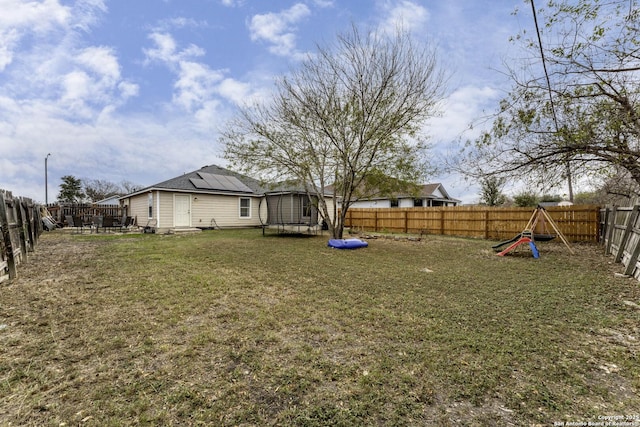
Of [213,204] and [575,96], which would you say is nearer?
[575,96]

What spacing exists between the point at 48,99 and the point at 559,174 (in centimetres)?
1761

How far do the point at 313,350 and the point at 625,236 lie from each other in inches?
313

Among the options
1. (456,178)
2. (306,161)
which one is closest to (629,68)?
(456,178)

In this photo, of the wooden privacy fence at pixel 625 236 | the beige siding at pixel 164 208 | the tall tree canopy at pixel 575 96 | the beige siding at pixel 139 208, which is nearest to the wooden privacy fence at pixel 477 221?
the wooden privacy fence at pixel 625 236

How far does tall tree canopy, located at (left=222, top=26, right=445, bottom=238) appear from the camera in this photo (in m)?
8.80

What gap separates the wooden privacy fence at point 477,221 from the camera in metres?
11.1

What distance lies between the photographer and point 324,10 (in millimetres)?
8578

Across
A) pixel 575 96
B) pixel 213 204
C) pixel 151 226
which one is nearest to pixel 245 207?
pixel 213 204

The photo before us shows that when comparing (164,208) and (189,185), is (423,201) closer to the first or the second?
(189,185)

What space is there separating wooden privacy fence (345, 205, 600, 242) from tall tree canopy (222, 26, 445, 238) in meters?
5.69

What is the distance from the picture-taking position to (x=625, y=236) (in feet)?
20.5

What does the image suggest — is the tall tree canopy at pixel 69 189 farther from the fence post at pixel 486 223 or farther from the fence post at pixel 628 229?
the fence post at pixel 628 229

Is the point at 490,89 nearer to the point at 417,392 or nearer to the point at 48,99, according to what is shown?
the point at 417,392

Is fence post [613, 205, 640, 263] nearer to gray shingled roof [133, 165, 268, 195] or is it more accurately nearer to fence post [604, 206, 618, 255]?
fence post [604, 206, 618, 255]
